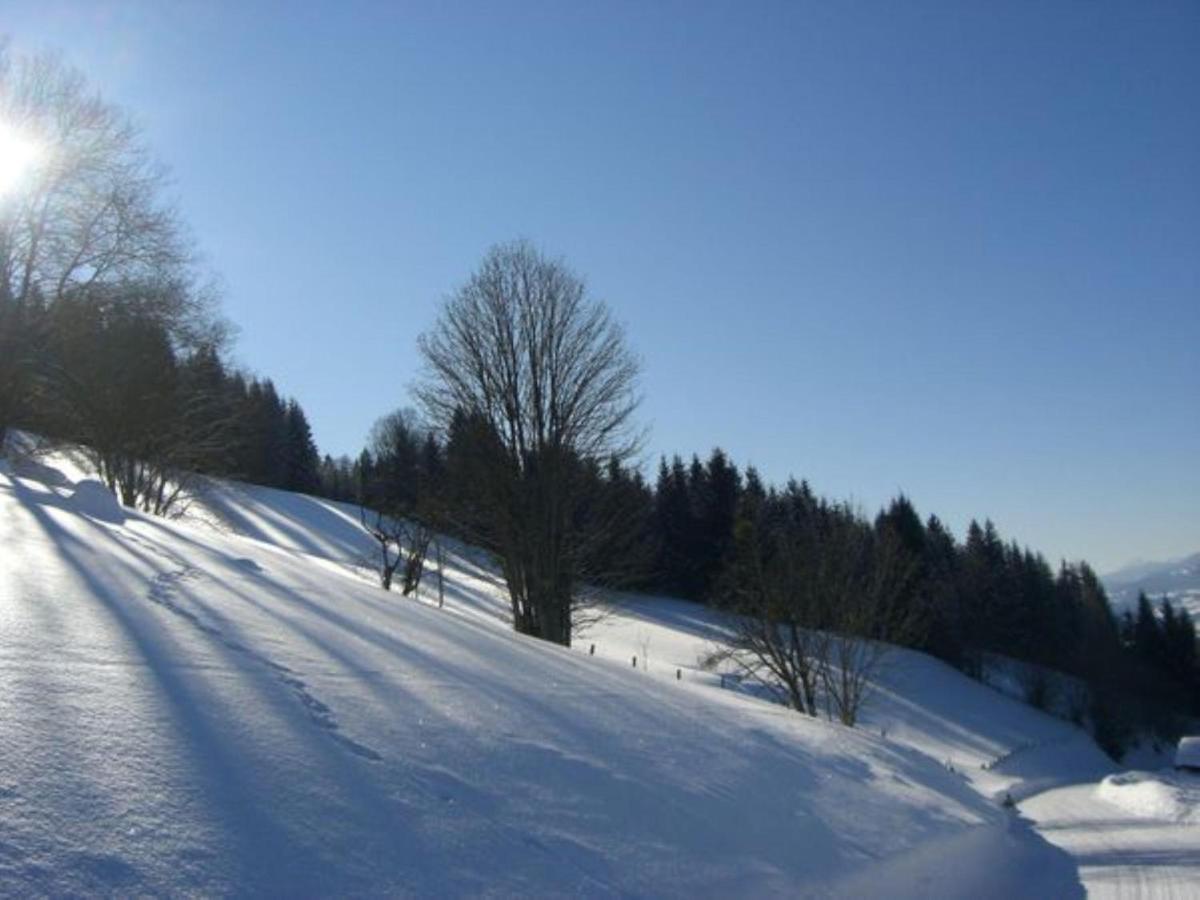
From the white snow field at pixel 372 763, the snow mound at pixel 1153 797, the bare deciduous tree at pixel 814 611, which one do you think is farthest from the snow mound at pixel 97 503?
the snow mound at pixel 1153 797

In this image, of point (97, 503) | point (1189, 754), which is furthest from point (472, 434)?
point (1189, 754)

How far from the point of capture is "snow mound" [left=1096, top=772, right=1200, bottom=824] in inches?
690

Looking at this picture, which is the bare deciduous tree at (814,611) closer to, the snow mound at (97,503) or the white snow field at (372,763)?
the white snow field at (372,763)

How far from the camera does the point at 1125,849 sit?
43.2ft

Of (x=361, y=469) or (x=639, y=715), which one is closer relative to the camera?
(x=639, y=715)

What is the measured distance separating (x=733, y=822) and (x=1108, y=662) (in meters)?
70.2

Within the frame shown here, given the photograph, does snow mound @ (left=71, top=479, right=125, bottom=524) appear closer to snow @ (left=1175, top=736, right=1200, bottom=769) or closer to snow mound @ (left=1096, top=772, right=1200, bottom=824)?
snow mound @ (left=1096, top=772, right=1200, bottom=824)

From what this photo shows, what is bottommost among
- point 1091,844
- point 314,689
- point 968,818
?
point 1091,844

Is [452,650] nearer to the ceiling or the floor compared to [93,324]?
nearer to the floor

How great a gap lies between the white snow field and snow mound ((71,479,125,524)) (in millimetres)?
48

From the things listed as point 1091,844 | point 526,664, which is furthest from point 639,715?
point 1091,844

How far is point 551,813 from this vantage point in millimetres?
5273

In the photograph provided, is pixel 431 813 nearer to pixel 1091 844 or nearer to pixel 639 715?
pixel 639 715

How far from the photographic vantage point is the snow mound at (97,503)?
34.4ft
